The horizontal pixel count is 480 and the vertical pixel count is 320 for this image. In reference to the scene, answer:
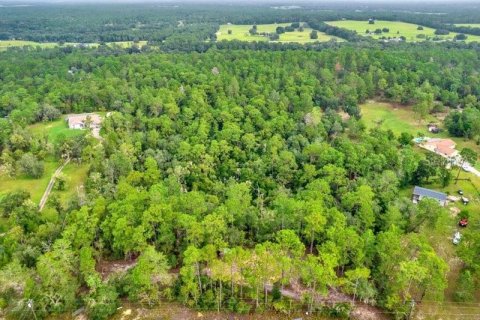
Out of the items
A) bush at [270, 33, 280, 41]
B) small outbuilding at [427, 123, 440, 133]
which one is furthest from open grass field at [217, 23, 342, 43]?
small outbuilding at [427, 123, 440, 133]

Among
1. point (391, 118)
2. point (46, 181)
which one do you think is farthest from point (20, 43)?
point (391, 118)

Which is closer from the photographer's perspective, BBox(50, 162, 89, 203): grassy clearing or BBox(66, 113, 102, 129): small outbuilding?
BBox(50, 162, 89, 203): grassy clearing

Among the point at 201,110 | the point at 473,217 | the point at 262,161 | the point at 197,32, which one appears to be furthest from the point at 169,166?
the point at 197,32

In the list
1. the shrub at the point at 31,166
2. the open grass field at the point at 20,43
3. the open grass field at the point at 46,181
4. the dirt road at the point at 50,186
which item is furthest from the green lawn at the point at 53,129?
the open grass field at the point at 20,43

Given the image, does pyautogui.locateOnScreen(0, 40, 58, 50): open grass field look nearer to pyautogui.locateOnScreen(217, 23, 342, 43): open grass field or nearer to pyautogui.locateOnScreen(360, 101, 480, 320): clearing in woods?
pyautogui.locateOnScreen(217, 23, 342, 43): open grass field

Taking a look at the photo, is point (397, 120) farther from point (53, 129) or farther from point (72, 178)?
point (53, 129)

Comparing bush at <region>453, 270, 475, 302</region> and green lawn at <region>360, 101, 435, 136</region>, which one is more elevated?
green lawn at <region>360, 101, 435, 136</region>
